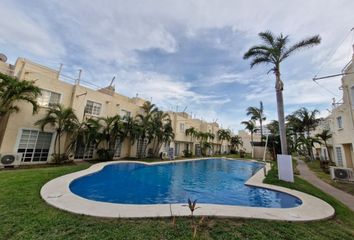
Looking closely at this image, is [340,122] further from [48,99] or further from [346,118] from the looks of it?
[48,99]

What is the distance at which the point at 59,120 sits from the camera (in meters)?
13.9

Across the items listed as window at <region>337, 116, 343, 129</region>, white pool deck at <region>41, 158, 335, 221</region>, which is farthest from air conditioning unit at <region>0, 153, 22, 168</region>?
window at <region>337, 116, 343, 129</region>

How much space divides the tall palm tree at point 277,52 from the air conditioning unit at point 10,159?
1937 cm

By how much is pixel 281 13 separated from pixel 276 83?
16.2 feet

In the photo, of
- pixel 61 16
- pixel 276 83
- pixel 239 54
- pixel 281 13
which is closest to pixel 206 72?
pixel 239 54

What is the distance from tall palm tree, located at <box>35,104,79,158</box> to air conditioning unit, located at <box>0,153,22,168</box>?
255 cm

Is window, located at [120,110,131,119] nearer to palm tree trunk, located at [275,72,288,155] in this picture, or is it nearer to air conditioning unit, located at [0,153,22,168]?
air conditioning unit, located at [0,153,22,168]

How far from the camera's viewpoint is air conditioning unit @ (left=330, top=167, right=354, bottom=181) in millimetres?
11328

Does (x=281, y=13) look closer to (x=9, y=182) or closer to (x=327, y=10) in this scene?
(x=327, y=10)

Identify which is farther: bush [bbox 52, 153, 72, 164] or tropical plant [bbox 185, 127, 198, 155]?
tropical plant [bbox 185, 127, 198, 155]

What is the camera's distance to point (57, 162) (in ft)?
46.4

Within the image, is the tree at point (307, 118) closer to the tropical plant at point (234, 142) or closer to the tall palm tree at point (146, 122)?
the tropical plant at point (234, 142)

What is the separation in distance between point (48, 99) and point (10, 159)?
5648 millimetres

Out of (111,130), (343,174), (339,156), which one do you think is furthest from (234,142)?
(111,130)
